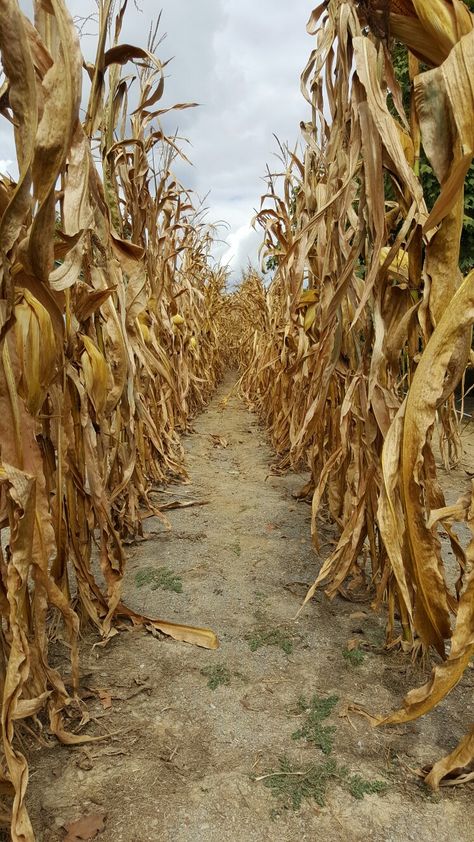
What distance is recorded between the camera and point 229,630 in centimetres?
130

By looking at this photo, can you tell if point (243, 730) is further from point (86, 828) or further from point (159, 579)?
point (159, 579)

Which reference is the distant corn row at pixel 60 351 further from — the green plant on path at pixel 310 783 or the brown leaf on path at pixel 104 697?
the green plant on path at pixel 310 783

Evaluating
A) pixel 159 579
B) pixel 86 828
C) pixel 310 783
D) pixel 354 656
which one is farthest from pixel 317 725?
pixel 159 579

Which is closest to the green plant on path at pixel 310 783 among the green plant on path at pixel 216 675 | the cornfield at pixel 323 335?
the cornfield at pixel 323 335

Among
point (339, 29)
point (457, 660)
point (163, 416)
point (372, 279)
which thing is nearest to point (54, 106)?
point (372, 279)

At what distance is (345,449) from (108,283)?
721mm

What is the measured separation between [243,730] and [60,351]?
0.75 meters

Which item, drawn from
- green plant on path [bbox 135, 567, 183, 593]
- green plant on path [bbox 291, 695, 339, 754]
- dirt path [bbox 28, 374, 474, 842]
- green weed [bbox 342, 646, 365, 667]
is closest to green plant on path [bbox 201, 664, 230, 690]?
dirt path [bbox 28, 374, 474, 842]

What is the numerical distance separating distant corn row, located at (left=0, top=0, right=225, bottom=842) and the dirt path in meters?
0.07

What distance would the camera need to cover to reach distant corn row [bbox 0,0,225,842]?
0.61m

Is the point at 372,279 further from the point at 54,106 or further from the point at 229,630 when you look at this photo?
the point at 229,630

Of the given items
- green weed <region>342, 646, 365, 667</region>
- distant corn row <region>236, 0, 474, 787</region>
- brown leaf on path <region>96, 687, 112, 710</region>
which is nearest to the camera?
distant corn row <region>236, 0, 474, 787</region>

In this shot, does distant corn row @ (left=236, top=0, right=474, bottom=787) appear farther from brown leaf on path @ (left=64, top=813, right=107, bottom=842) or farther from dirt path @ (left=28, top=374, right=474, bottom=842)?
brown leaf on path @ (left=64, top=813, right=107, bottom=842)

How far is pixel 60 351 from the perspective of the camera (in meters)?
0.89
